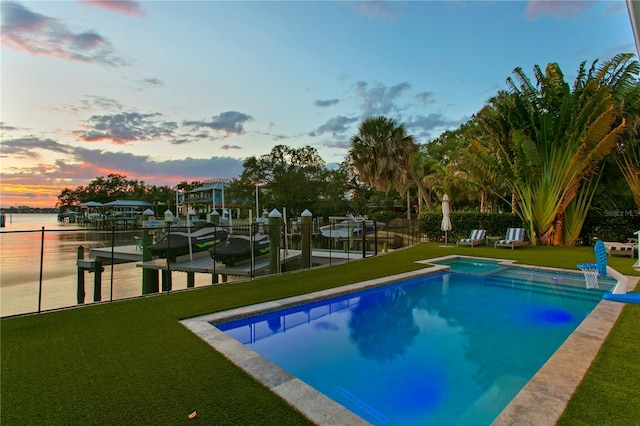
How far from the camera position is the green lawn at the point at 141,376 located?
8.88 feet

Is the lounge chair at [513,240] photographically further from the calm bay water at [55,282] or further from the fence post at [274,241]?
the calm bay water at [55,282]

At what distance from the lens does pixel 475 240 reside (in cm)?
1548

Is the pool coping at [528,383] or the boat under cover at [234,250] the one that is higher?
the boat under cover at [234,250]

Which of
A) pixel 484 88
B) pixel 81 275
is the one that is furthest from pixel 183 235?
pixel 484 88

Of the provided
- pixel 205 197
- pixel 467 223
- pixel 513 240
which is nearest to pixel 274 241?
pixel 513 240

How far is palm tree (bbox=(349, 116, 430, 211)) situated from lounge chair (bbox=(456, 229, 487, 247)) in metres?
6.17

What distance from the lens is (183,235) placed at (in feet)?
43.0

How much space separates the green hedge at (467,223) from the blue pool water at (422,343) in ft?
29.9

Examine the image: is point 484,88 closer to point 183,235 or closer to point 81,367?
point 183,235

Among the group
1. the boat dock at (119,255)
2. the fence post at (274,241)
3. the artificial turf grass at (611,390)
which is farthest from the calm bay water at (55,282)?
the artificial turf grass at (611,390)

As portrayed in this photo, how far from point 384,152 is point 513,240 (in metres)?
8.99

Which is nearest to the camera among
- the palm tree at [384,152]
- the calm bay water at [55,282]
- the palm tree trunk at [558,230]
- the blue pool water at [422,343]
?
the blue pool water at [422,343]

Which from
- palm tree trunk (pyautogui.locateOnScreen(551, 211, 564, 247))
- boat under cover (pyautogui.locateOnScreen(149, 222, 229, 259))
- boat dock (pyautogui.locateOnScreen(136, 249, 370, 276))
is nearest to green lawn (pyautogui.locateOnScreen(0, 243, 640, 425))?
boat dock (pyautogui.locateOnScreen(136, 249, 370, 276))

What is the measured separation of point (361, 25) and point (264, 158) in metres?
30.5
